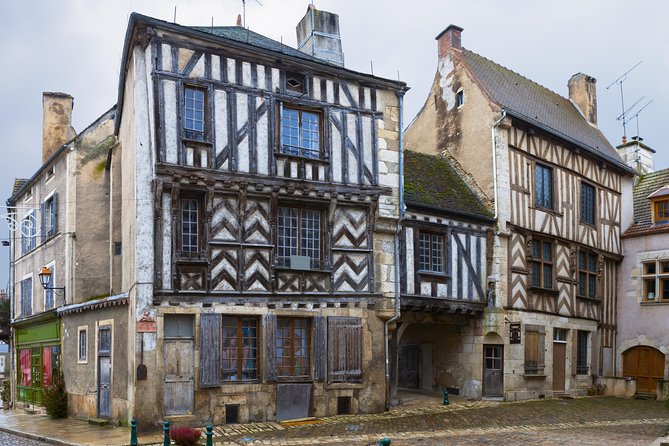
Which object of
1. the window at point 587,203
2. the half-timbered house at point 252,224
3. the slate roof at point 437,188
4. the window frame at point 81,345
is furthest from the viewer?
the window at point 587,203

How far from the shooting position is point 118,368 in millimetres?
12320

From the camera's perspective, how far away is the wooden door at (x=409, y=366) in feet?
58.6

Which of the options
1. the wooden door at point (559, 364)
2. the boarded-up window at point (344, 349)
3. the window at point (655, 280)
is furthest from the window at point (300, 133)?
the window at point (655, 280)

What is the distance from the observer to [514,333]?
1582cm

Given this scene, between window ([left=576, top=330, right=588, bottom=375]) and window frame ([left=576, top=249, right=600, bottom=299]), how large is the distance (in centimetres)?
105

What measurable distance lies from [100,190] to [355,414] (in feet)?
25.0

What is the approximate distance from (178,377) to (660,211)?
48.3 feet

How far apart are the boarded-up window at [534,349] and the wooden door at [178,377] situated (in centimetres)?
835

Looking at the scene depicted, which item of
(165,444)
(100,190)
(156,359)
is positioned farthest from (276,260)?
(100,190)

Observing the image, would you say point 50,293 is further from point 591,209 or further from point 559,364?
point 591,209

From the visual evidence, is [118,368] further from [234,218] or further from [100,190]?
[100,190]

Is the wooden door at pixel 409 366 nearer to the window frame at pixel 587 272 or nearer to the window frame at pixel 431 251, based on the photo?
the window frame at pixel 431 251

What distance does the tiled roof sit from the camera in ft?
42.5

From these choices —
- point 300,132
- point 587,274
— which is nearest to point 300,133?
point 300,132
